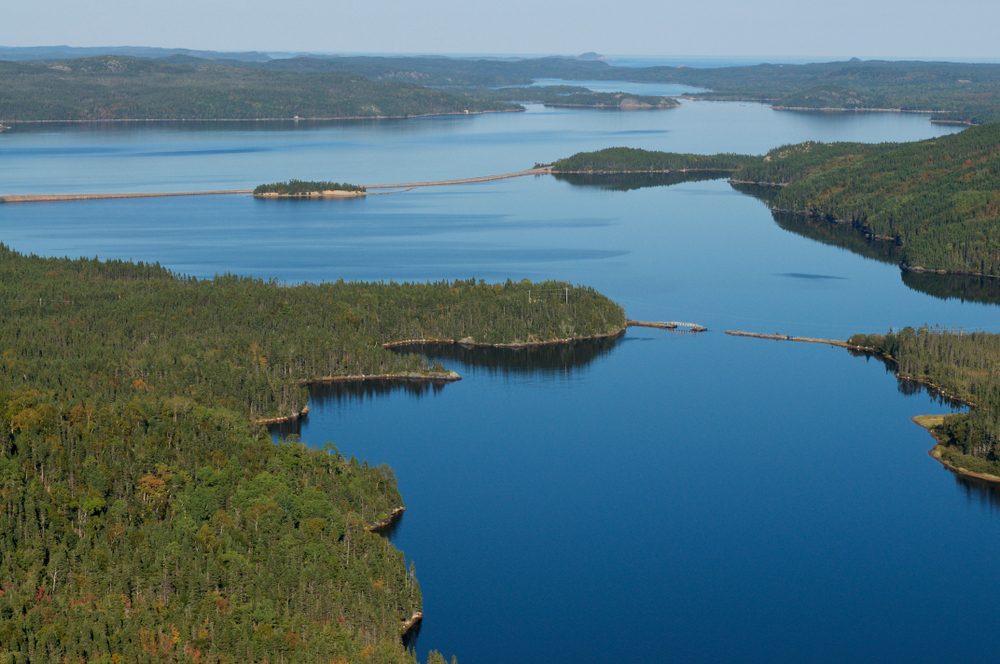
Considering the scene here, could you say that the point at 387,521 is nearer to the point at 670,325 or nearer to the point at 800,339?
the point at 670,325

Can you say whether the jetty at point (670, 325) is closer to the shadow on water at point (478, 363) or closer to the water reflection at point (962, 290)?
the shadow on water at point (478, 363)

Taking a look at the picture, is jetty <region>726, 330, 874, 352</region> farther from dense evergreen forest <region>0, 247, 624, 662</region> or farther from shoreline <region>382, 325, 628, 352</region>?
dense evergreen forest <region>0, 247, 624, 662</region>

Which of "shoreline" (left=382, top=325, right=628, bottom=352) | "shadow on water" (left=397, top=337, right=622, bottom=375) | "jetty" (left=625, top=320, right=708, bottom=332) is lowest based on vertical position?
"shadow on water" (left=397, top=337, right=622, bottom=375)

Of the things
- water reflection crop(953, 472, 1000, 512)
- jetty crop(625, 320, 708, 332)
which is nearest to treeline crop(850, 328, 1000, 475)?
water reflection crop(953, 472, 1000, 512)

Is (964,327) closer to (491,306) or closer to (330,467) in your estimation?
(491,306)

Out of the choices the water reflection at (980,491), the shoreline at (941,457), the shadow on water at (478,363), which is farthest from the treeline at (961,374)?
the shadow on water at (478,363)

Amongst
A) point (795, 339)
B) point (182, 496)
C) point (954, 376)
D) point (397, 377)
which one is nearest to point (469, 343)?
point (397, 377)

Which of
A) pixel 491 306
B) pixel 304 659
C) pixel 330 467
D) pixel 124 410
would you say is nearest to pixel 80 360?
pixel 124 410
